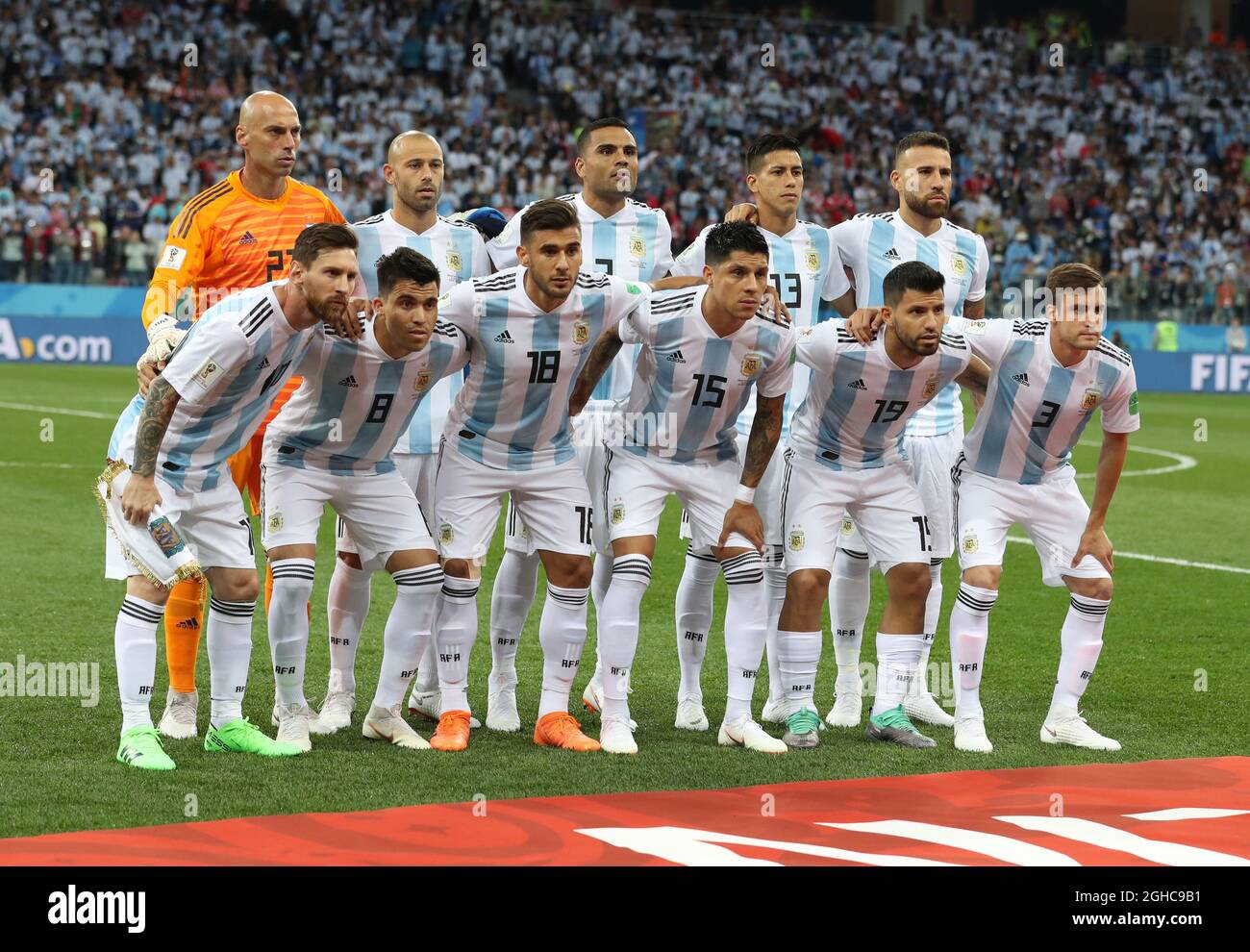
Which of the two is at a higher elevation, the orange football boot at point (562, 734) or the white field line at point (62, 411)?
the white field line at point (62, 411)

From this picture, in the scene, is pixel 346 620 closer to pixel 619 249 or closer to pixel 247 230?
pixel 247 230

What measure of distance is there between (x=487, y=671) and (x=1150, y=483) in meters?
10.2

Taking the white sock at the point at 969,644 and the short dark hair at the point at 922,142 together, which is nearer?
the white sock at the point at 969,644

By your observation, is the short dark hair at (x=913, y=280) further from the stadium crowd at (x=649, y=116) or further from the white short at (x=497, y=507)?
the stadium crowd at (x=649, y=116)

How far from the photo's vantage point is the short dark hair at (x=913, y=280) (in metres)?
6.19

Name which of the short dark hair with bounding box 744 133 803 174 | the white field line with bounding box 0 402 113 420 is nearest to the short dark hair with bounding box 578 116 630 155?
the short dark hair with bounding box 744 133 803 174

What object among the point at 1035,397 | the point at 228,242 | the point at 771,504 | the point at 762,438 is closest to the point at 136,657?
the point at 228,242

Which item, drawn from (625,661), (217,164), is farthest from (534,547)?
(217,164)

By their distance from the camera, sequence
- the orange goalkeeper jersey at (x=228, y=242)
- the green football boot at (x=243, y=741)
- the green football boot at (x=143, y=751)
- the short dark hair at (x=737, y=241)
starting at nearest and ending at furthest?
the green football boot at (x=143, y=751) → the green football boot at (x=243, y=741) → the short dark hair at (x=737, y=241) → the orange goalkeeper jersey at (x=228, y=242)

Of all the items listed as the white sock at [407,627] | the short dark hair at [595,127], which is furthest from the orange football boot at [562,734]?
the short dark hair at [595,127]

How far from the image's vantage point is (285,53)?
3145 centimetres

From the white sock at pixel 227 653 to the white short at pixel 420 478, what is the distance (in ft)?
2.52

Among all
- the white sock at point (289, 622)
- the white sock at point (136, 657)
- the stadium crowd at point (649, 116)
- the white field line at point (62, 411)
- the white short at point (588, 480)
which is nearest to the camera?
the white sock at point (136, 657)

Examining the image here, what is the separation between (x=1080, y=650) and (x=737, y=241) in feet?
6.78
